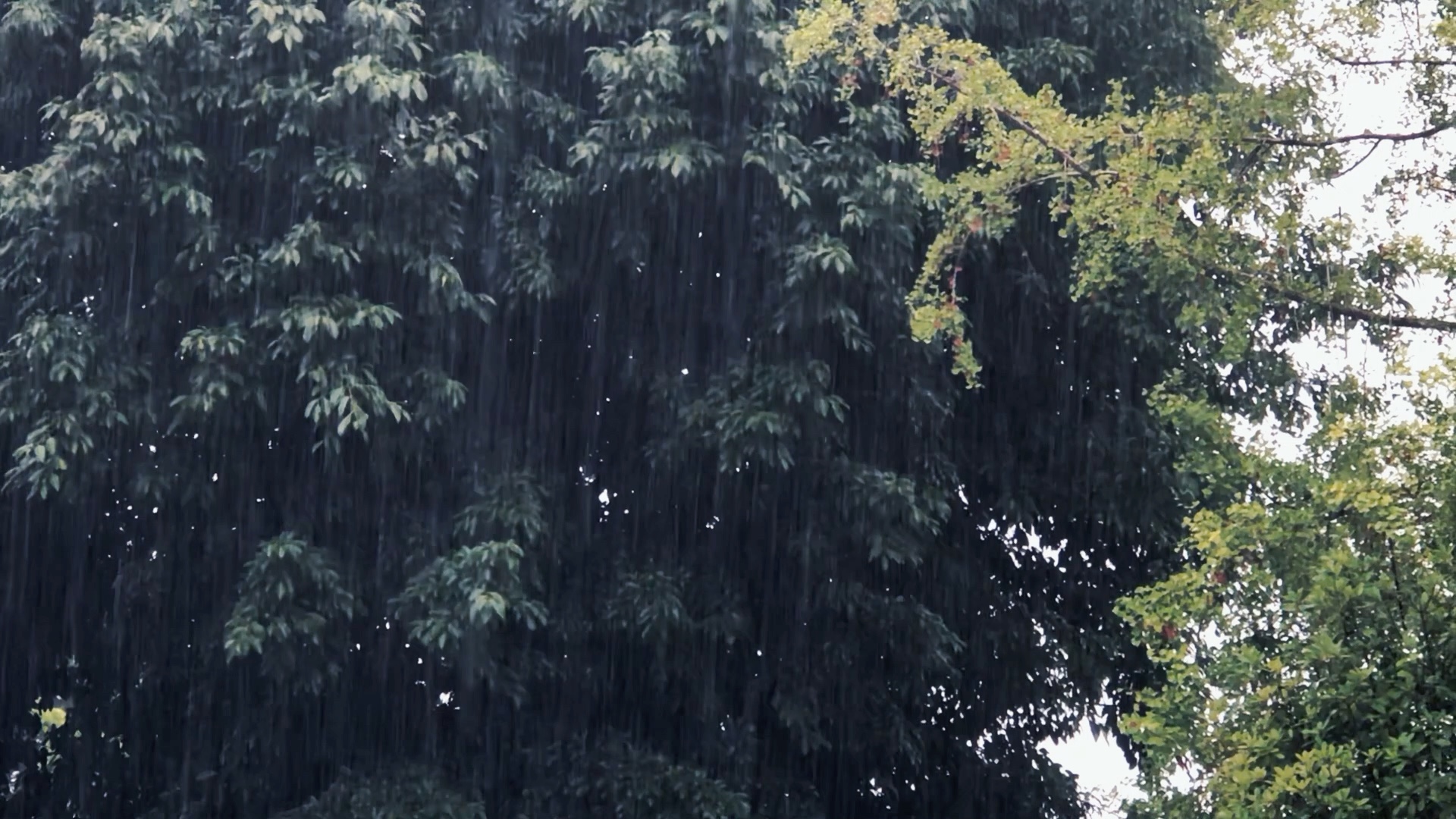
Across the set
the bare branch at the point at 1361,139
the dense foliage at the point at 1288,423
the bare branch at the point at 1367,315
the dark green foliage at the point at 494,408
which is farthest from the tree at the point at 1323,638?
the dark green foliage at the point at 494,408

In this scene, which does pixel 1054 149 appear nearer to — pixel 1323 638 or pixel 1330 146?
pixel 1330 146

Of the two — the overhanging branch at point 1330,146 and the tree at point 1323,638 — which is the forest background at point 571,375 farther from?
the tree at point 1323,638

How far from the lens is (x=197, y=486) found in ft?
32.7

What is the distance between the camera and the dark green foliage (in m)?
9.53

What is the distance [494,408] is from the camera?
1062cm

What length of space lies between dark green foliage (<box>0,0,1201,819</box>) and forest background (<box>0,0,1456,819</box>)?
0.03 m

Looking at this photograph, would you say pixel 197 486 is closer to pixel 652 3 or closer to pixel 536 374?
pixel 536 374

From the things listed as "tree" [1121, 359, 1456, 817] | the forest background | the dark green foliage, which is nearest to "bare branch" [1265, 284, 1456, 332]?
the forest background

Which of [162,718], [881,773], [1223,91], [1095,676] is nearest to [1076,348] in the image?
[1095,676]

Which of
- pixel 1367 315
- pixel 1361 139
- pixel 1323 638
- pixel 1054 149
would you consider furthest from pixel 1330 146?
pixel 1323 638

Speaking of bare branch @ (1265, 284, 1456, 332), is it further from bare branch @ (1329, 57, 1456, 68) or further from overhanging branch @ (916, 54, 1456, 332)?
bare branch @ (1329, 57, 1456, 68)

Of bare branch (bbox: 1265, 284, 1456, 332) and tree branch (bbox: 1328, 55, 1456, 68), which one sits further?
tree branch (bbox: 1328, 55, 1456, 68)

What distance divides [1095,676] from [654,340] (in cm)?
401

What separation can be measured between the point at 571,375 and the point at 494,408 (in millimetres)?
627
